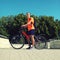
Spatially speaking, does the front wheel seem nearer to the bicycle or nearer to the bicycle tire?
the bicycle

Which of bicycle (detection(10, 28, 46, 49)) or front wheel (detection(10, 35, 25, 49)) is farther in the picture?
front wheel (detection(10, 35, 25, 49))

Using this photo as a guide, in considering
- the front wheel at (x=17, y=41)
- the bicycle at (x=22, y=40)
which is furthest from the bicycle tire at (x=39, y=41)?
the front wheel at (x=17, y=41)

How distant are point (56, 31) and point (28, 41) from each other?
271ft

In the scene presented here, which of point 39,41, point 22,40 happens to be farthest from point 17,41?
point 39,41

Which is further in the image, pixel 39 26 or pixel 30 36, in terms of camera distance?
pixel 39 26

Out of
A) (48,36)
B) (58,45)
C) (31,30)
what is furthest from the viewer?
(48,36)

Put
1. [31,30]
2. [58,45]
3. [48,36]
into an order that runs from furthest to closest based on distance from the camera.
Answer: [48,36] → [58,45] → [31,30]

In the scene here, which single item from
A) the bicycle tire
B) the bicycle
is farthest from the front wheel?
the bicycle tire

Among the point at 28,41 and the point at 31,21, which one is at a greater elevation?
the point at 31,21

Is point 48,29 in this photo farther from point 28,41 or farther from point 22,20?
point 28,41

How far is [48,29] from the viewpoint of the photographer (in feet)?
316

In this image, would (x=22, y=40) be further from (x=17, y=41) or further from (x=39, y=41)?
(x=39, y=41)

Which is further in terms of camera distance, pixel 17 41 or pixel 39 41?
pixel 17 41

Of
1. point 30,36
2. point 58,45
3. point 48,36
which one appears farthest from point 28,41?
point 48,36
